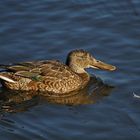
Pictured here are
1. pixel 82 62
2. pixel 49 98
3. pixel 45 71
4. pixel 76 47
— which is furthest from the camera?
pixel 76 47

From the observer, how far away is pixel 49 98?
547 inches

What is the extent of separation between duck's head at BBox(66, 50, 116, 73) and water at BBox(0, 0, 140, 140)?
0.24 metres

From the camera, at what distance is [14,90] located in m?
14.2

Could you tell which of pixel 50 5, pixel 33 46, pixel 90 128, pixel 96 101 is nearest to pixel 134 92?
pixel 96 101

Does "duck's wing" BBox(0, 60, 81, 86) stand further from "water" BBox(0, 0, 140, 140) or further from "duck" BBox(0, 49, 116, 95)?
"water" BBox(0, 0, 140, 140)

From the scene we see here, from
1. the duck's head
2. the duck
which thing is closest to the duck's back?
the duck

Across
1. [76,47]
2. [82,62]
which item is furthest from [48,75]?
[76,47]

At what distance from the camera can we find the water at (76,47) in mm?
12289

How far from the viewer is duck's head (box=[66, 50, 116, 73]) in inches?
568

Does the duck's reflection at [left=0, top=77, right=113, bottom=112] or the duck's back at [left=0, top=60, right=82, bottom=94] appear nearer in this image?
the duck's reflection at [left=0, top=77, right=113, bottom=112]

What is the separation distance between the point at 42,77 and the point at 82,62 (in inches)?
37.5

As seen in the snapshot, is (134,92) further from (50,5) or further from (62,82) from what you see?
(50,5)

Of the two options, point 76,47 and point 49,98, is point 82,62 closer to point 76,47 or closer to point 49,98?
point 76,47

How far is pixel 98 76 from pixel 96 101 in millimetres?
1157
